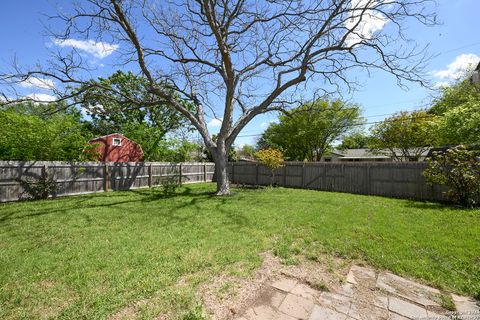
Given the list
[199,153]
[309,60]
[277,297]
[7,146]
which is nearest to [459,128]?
[309,60]

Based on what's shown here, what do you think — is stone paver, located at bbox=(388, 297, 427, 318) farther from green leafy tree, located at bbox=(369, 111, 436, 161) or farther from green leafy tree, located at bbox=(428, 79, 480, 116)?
green leafy tree, located at bbox=(369, 111, 436, 161)

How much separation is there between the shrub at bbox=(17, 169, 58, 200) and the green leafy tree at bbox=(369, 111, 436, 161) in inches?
912

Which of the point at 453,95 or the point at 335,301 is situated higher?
the point at 453,95

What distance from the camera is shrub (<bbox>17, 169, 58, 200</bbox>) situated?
943 cm

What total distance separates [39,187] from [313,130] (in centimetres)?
2210

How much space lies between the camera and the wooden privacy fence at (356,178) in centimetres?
1037

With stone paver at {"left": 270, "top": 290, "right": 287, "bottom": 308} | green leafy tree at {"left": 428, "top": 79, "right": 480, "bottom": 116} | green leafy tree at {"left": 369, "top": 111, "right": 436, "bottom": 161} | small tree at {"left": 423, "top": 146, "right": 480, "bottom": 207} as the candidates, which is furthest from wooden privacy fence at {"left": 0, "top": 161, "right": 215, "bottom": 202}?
green leafy tree at {"left": 428, "top": 79, "right": 480, "bottom": 116}

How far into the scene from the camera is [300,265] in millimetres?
3770

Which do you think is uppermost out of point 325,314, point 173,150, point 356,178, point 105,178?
point 173,150

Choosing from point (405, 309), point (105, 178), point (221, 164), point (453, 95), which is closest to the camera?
point (405, 309)

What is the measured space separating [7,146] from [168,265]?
10.5m

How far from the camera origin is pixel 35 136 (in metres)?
10.1

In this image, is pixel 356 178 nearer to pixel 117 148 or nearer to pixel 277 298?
pixel 277 298

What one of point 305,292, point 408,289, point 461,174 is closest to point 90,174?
point 305,292
